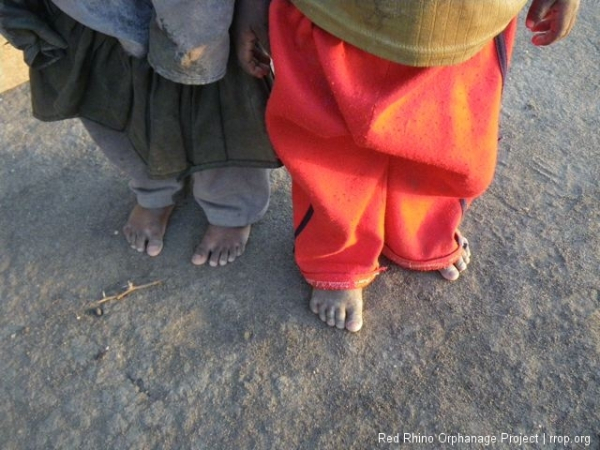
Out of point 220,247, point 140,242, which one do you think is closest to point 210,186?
point 220,247

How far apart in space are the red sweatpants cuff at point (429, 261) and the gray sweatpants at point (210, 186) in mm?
419

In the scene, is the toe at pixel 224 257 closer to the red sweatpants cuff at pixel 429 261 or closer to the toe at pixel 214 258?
the toe at pixel 214 258

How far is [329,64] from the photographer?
1.06 metres

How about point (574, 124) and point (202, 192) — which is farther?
point (574, 124)

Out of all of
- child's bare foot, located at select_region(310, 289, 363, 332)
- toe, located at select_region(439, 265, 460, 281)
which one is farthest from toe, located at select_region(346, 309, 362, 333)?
toe, located at select_region(439, 265, 460, 281)

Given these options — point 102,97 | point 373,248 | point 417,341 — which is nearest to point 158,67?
point 102,97

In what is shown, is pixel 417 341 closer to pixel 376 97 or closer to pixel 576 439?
pixel 576 439

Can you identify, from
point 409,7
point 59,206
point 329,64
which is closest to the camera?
point 409,7

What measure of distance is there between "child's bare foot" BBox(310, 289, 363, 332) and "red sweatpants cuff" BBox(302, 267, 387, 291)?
2 cm

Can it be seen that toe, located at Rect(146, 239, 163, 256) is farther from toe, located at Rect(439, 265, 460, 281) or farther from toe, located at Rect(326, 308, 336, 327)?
toe, located at Rect(439, 265, 460, 281)

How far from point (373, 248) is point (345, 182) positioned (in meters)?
0.27

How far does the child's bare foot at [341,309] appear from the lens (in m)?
1.62

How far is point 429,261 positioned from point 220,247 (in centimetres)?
63

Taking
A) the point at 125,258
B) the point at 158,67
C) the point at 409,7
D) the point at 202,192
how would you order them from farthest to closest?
the point at 125,258
the point at 202,192
the point at 158,67
the point at 409,7
